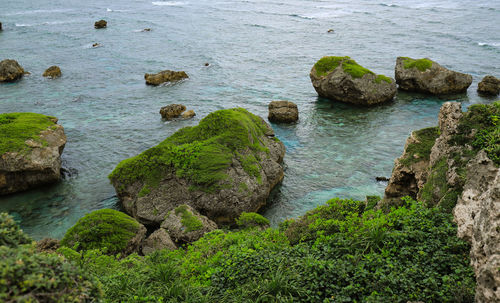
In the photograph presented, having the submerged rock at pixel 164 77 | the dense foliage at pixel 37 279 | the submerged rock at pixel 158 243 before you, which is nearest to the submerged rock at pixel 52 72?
the submerged rock at pixel 164 77

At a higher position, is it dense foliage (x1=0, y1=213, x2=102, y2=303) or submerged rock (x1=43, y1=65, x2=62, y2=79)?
dense foliage (x1=0, y1=213, x2=102, y2=303)

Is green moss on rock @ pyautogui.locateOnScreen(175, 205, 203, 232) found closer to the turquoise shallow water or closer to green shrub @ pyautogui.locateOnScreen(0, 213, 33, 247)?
the turquoise shallow water

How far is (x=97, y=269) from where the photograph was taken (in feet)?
36.1

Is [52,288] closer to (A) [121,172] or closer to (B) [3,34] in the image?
(A) [121,172]

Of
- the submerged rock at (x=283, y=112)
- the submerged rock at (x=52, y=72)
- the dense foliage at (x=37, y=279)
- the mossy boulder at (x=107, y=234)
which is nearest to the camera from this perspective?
the dense foliage at (x=37, y=279)

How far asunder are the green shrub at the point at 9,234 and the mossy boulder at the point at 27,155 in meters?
15.3

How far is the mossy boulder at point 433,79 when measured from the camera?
31.2 m

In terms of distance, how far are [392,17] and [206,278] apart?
2650 inches

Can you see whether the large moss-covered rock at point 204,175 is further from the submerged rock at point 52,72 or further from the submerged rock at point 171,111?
the submerged rock at point 52,72

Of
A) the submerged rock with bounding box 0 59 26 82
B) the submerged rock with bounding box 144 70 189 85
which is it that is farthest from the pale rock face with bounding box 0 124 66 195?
the submerged rock with bounding box 0 59 26 82

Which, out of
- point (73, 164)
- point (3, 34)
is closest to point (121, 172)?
point (73, 164)

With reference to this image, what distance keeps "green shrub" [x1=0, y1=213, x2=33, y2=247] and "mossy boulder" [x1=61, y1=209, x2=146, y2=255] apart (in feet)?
26.4

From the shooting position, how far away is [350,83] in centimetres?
2978

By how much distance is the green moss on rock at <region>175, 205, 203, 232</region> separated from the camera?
15157 millimetres
